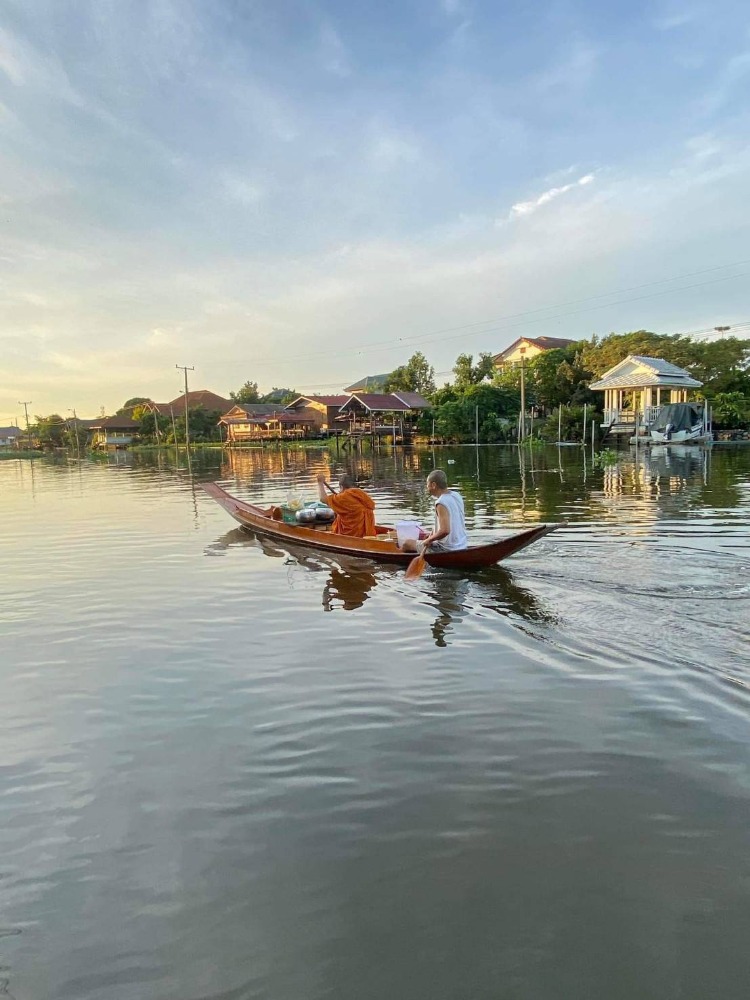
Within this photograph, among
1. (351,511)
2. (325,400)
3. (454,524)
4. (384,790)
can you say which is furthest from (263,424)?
(384,790)

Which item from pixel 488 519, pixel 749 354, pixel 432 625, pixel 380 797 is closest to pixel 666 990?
pixel 380 797

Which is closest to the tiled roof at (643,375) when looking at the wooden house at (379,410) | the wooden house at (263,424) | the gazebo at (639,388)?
the gazebo at (639,388)

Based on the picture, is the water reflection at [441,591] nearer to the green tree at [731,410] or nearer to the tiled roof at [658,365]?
the tiled roof at [658,365]

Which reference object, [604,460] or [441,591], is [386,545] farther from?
[604,460]

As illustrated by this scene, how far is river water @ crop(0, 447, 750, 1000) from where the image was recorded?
251 cm

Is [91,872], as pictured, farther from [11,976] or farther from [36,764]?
[36,764]

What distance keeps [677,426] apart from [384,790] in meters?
40.1

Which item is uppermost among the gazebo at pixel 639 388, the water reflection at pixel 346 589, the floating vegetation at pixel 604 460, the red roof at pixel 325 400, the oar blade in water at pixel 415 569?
the red roof at pixel 325 400

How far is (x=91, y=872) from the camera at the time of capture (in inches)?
121

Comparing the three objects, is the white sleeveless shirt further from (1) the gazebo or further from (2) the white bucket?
A: (1) the gazebo

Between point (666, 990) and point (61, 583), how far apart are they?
8.79 meters

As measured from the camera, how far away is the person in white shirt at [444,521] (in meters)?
7.98

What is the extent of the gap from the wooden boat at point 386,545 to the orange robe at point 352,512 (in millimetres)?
270

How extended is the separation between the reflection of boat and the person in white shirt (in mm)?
34711
